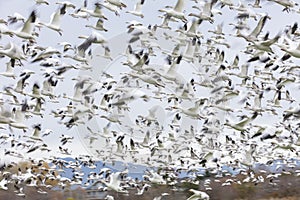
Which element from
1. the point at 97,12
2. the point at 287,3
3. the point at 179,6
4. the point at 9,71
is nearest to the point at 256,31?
the point at 287,3

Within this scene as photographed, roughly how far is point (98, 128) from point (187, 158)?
5513 millimetres

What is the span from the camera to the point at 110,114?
2125 cm

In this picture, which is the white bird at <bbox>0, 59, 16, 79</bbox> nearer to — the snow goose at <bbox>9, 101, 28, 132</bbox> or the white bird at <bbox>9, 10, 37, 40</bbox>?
the snow goose at <bbox>9, 101, 28, 132</bbox>

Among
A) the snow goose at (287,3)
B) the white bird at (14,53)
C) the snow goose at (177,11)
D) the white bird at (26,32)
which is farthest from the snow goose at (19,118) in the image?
the snow goose at (287,3)

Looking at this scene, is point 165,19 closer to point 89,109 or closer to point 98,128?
point 89,109

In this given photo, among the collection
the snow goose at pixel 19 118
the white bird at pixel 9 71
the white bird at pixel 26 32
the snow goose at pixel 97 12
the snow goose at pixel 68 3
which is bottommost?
the snow goose at pixel 19 118

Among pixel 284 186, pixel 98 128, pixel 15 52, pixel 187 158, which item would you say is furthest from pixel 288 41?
pixel 284 186

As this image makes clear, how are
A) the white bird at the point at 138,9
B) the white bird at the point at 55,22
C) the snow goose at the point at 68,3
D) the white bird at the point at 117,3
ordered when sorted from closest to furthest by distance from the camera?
the white bird at the point at 117,3, the white bird at the point at 55,22, the snow goose at the point at 68,3, the white bird at the point at 138,9

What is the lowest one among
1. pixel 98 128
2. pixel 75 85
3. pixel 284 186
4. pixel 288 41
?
pixel 284 186

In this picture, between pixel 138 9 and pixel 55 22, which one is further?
pixel 138 9

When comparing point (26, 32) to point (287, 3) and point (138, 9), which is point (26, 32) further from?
point (287, 3)

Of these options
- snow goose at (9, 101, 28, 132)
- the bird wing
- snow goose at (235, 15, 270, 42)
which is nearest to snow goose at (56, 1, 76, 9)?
the bird wing

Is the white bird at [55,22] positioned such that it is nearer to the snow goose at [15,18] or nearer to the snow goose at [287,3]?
the snow goose at [15,18]

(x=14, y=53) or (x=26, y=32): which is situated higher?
(x=26, y=32)
